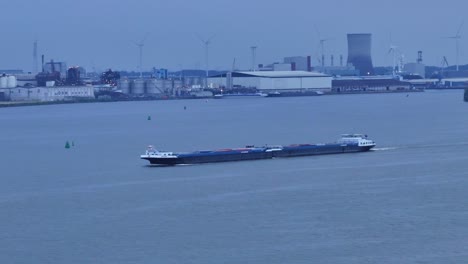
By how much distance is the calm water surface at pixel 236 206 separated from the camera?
1141cm

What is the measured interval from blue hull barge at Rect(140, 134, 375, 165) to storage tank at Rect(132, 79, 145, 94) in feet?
143

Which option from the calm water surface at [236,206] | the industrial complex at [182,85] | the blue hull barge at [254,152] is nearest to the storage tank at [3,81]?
the industrial complex at [182,85]

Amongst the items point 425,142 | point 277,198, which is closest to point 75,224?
point 277,198

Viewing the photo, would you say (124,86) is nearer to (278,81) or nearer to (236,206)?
(278,81)

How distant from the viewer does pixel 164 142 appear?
25.4 m

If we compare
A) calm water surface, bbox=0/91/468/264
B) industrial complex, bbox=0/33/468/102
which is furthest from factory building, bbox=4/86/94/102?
calm water surface, bbox=0/91/468/264

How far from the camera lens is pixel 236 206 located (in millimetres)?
14094

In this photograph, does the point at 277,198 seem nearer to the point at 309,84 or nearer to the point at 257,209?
the point at 257,209

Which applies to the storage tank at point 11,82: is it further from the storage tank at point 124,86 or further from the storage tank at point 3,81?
the storage tank at point 124,86

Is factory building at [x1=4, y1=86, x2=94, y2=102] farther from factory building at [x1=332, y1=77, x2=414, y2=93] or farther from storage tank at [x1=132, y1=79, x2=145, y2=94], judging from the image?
factory building at [x1=332, y1=77, x2=414, y2=93]

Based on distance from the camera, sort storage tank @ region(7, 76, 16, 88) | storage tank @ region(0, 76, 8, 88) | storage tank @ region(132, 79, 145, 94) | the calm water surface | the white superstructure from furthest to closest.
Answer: storage tank @ region(132, 79, 145, 94) → storage tank @ region(7, 76, 16, 88) → storage tank @ region(0, 76, 8, 88) → the white superstructure → the calm water surface

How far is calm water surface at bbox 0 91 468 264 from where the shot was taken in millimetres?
11406

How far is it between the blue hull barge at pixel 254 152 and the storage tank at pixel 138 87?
43.6 m

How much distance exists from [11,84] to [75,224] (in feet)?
163
